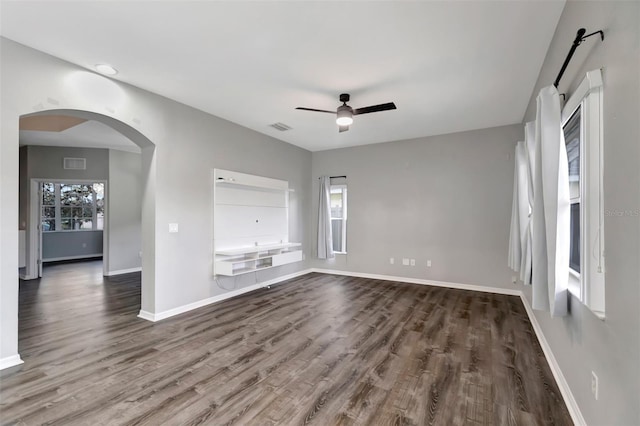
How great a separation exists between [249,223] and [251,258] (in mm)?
659


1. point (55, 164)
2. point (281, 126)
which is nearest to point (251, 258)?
point (281, 126)

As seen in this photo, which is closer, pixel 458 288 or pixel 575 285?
→ pixel 575 285

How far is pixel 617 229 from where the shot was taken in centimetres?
133

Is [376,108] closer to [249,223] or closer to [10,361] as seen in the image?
[249,223]

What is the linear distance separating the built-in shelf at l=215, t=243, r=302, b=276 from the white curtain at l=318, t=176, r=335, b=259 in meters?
0.83

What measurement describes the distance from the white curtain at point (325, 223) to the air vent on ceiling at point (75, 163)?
546 centimetres

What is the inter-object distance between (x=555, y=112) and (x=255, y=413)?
280 cm

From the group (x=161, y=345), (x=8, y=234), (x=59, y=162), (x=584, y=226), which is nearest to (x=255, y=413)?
(x=161, y=345)

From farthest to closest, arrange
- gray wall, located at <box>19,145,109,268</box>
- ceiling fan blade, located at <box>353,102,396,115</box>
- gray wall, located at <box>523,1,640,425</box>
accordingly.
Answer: gray wall, located at <box>19,145,109,268</box>
ceiling fan blade, located at <box>353,102,396,115</box>
gray wall, located at <box>523,1,640,425</box>

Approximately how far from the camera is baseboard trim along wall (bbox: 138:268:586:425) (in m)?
2.03

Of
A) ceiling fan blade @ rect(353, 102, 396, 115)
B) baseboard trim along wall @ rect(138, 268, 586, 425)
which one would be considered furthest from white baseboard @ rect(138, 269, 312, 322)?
ceiling fan blade @ rect(353, 102, 396, 115)

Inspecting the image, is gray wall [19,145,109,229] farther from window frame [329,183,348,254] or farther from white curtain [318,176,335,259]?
window frame [329,183,348,254]

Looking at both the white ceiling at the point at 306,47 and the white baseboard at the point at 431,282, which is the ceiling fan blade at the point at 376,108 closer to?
the white ceiling at the point at 306,47

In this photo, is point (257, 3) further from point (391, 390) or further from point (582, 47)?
point (391, 390)
